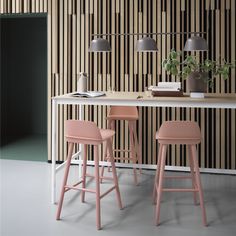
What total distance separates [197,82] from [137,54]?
71.7 inches

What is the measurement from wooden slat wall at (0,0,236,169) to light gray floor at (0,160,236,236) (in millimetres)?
657

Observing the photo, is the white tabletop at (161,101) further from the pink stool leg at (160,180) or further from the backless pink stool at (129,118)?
the backless pink stool at (129,118)

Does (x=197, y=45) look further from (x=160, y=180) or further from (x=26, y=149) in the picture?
(x=26, y=149)

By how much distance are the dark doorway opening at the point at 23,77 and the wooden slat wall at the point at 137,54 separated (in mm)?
2400

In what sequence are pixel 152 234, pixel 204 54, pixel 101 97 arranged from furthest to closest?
pixel 204 54 → pixel 101 97 → pixel 152 234

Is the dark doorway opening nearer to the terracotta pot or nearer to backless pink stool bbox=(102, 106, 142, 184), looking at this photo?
backless pink stool bbox=(102, 106, 142, 184)

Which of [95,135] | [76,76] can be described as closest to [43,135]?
[76,76]

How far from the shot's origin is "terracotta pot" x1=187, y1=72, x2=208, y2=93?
4215 mm

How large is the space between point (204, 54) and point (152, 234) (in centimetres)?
307

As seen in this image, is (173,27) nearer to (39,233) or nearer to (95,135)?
(95,135)

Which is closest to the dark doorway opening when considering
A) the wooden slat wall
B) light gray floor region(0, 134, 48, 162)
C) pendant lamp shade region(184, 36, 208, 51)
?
light gray floor region(0, 134, 48, 162)

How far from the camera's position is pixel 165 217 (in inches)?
153

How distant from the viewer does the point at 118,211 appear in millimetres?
4039

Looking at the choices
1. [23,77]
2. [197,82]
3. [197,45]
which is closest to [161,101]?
[197,82]
